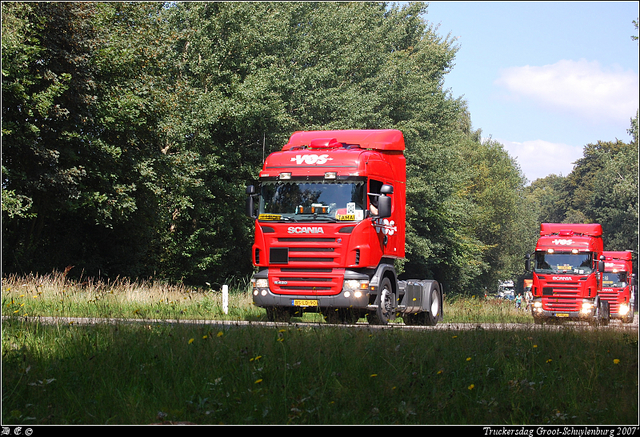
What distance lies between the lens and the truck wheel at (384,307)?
48.9 feet

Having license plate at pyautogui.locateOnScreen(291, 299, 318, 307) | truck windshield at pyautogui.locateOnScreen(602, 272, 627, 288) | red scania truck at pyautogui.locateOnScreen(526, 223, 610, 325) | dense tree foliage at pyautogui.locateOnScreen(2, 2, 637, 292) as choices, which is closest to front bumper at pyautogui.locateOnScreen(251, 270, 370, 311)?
license plate at pyautogui.locateOnScreen(291, 299, 318, 307)

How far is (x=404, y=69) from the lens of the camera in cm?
4375

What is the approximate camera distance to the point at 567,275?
1079 inches

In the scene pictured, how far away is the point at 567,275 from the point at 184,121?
16599 mm

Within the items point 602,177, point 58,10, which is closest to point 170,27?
point 58,10

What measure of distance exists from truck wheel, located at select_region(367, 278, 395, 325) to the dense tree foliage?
1222 centimetres

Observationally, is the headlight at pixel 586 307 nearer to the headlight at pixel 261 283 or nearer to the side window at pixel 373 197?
the side window at pixel 373 197

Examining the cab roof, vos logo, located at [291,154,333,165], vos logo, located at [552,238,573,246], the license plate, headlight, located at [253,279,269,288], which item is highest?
the cab roof

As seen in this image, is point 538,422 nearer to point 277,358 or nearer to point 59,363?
point 277,358

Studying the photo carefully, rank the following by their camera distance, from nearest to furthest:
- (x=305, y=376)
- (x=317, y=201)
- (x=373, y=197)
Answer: (x=305, y=376), (x=317, y=201), (x=373, y=197)

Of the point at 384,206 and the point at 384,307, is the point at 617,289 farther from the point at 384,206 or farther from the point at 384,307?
the point at 384,206

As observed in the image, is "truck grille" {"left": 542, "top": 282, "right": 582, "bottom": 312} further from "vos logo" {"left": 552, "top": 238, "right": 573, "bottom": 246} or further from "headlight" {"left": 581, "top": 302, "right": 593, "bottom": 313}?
"vos logo" {"left": 552, "top": 238, "right": 573, "bottom": 246}

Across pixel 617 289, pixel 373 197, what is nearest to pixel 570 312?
pixel 617 289

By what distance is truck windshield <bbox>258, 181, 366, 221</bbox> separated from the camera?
570 inches
